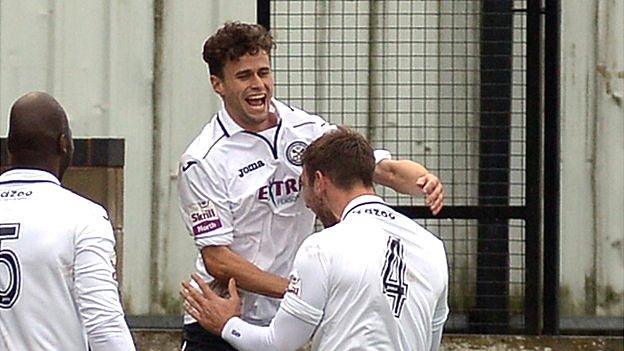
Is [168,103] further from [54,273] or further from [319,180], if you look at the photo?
[54,273]

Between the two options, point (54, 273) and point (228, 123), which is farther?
point (228, 123)

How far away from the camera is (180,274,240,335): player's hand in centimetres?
497

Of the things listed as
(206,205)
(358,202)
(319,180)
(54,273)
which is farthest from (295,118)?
(54,273)

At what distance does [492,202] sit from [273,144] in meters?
2.43

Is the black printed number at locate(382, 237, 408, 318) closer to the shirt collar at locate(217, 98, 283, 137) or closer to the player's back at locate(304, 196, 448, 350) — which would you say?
the player's back at locate(304, 196, 448, 350)

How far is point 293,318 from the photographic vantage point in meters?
4.36

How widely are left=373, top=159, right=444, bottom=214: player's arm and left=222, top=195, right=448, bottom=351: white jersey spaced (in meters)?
0.55

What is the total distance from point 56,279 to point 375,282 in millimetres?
907

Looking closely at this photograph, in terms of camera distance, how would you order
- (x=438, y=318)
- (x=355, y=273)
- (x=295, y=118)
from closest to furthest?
1. (x=355, y=273)
2. (x=438, y=318)
3. (x=295, y=118)

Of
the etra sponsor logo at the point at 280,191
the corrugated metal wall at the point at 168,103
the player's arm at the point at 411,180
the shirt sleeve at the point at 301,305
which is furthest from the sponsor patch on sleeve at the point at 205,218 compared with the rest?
the corrugated metal wall at the point at 168,103

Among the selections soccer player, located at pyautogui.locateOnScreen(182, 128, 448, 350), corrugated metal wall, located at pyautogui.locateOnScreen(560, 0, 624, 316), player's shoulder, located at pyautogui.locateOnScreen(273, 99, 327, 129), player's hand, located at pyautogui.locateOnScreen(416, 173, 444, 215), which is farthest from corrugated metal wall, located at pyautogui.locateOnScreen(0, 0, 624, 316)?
soccer player, located at pyautogui.locateOnScreen(182, 128, 448, 350)

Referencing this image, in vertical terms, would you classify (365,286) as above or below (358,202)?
below

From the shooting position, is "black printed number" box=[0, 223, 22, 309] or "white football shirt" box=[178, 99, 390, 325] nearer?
"black printed number" box=[0, 223, 22, 309]

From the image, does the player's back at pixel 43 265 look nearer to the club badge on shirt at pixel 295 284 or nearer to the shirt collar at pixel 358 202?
the club badge on shirt at pixel 295 284
